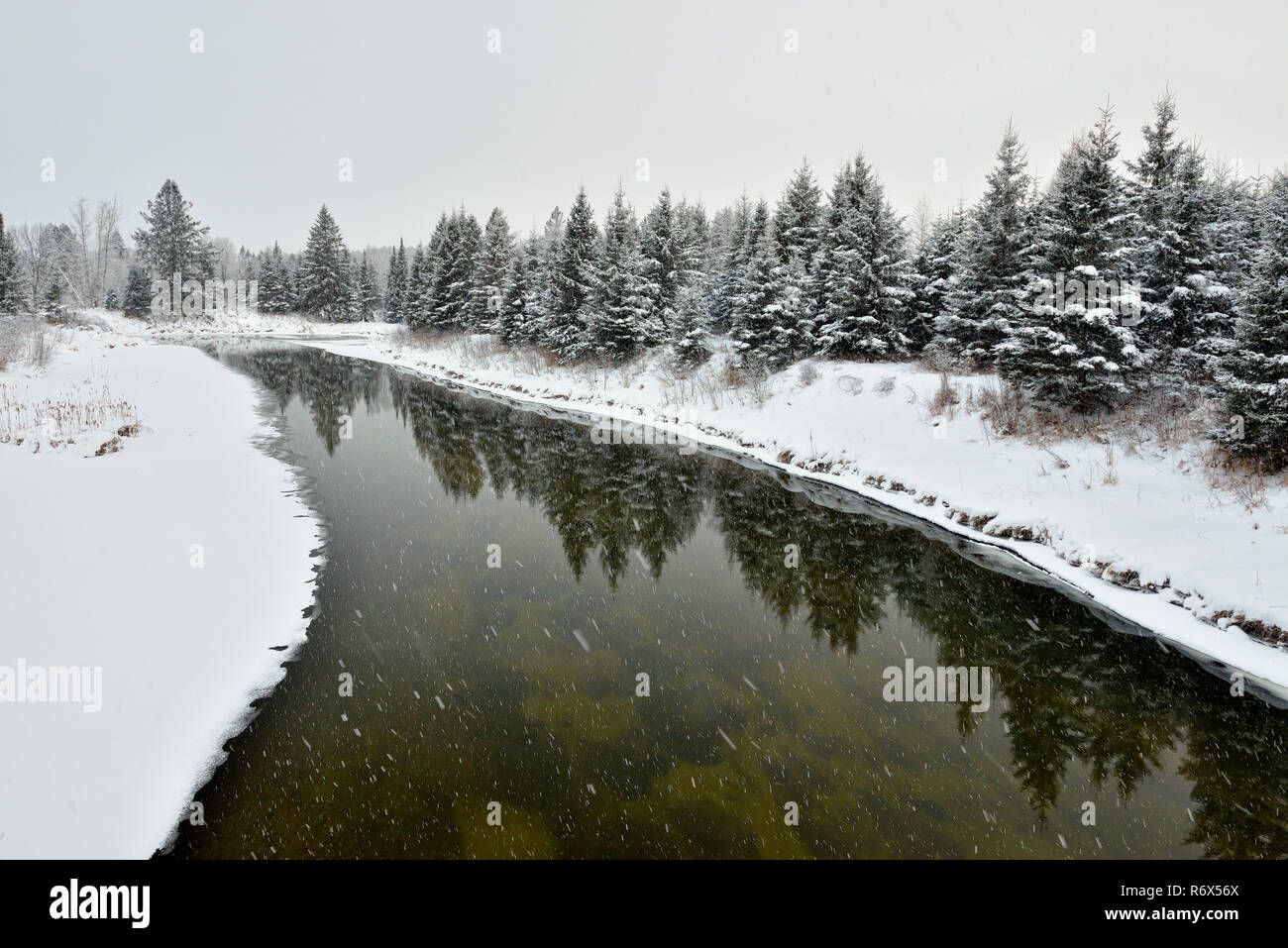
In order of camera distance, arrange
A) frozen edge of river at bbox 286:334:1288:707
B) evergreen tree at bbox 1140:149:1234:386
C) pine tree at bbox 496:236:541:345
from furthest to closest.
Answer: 1. pine tree at bbox 496:236:541:345
2. evergreen tree at bbox 1140:149:1234:386
3. frozen edge of river at bbox 286:334:1288:707

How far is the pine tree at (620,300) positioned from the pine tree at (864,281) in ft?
29.3

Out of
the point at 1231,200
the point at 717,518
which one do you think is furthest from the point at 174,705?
the point at 1231,200

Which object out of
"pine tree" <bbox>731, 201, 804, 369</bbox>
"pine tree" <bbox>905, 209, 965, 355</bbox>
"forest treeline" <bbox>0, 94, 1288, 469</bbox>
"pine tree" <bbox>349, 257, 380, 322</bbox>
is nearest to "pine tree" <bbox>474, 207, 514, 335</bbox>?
"forest treeline" <bbox>0, 94, 1288, 469</bbox>

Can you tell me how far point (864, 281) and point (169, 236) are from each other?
76.7 m

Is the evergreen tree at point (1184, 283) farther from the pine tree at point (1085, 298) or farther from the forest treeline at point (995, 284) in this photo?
the pine tree at point (1085, 298)

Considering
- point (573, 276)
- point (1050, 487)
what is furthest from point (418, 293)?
point (1050, 487)

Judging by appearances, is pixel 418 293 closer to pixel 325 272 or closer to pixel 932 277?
pixel 325 272

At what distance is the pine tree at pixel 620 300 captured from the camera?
2861 centimetres

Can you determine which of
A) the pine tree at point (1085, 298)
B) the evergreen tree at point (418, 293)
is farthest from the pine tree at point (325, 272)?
the pine tree at point (1085, 298)

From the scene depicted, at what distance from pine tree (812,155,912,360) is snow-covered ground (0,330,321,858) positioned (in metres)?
18.2

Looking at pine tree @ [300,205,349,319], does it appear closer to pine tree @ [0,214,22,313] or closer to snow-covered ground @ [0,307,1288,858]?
pine tree @ [0,214,22,313]

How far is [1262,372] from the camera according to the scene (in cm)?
1004

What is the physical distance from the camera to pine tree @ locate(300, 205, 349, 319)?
67500 mm

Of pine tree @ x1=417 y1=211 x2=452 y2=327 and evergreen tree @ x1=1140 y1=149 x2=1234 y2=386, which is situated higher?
pine tree @ x1=417 y1=211 x2=452 y2=327
